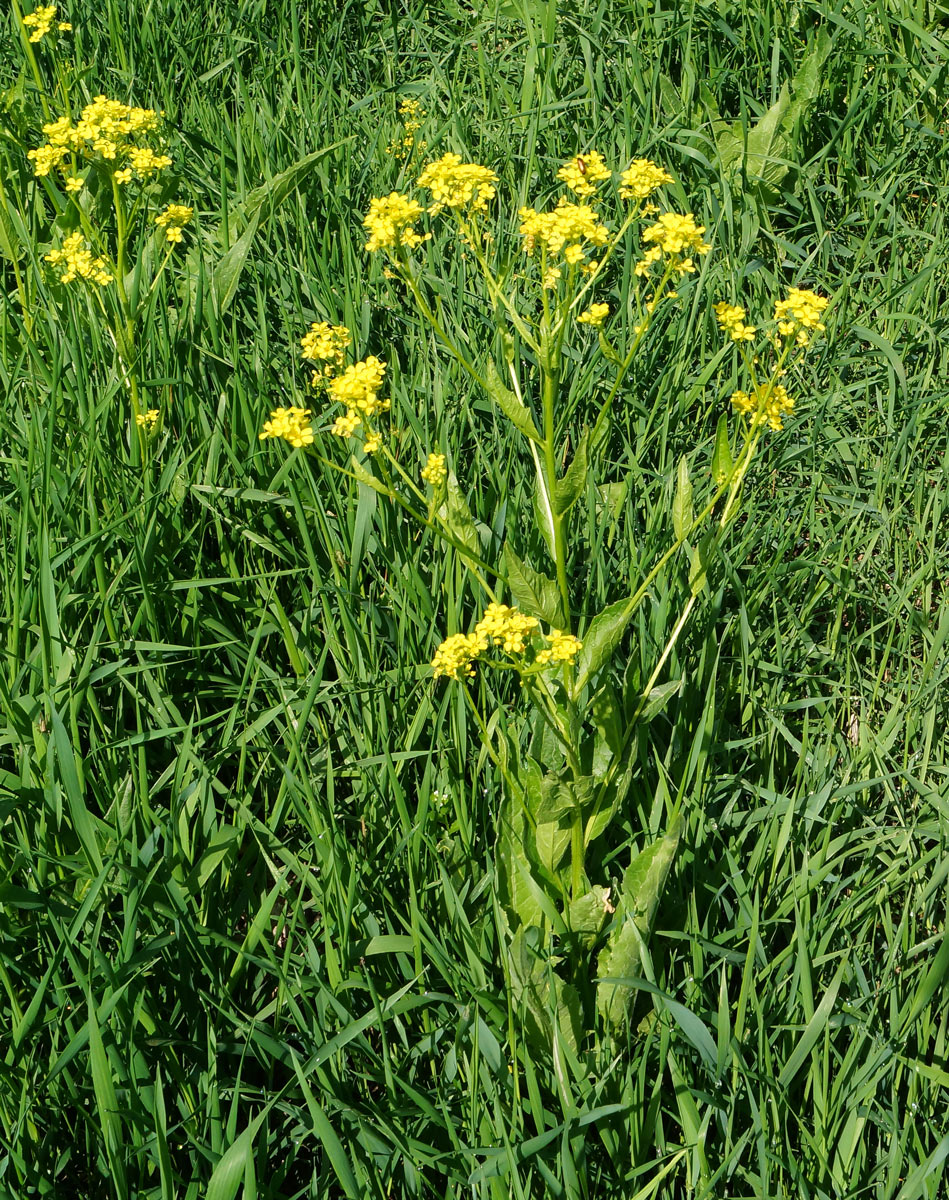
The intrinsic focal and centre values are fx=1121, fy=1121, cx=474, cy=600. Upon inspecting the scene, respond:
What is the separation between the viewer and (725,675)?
1.90 meters

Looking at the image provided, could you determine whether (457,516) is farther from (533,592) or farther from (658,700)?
(658,700)

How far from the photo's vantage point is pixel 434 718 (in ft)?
5.82

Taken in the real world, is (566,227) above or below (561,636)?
above

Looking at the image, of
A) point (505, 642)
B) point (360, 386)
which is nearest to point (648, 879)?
point (505, 642)

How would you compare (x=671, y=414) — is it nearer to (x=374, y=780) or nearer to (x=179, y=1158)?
(x=374, y=780)

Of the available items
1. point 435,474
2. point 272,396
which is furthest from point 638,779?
point 272,396

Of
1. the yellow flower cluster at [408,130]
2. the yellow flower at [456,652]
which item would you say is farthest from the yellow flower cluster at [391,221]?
the yellow flower cluster at [408,130]

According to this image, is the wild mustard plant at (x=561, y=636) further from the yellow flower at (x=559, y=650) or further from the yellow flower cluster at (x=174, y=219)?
the yellow flower cluster at (x=174, y=219)

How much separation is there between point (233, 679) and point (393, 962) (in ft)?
1.92

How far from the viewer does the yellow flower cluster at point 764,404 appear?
1.49m

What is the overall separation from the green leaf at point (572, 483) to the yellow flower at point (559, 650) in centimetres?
20

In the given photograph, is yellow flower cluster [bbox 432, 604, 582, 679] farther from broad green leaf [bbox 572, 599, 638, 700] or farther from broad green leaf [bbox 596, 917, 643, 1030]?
broad green leaf [bbox 596, 917, 643, 1030]

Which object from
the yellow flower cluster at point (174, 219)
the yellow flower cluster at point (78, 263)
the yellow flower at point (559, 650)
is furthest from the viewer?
the yellow flower cluster at point (174, 219)

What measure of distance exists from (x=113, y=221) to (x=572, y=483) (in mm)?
1823
